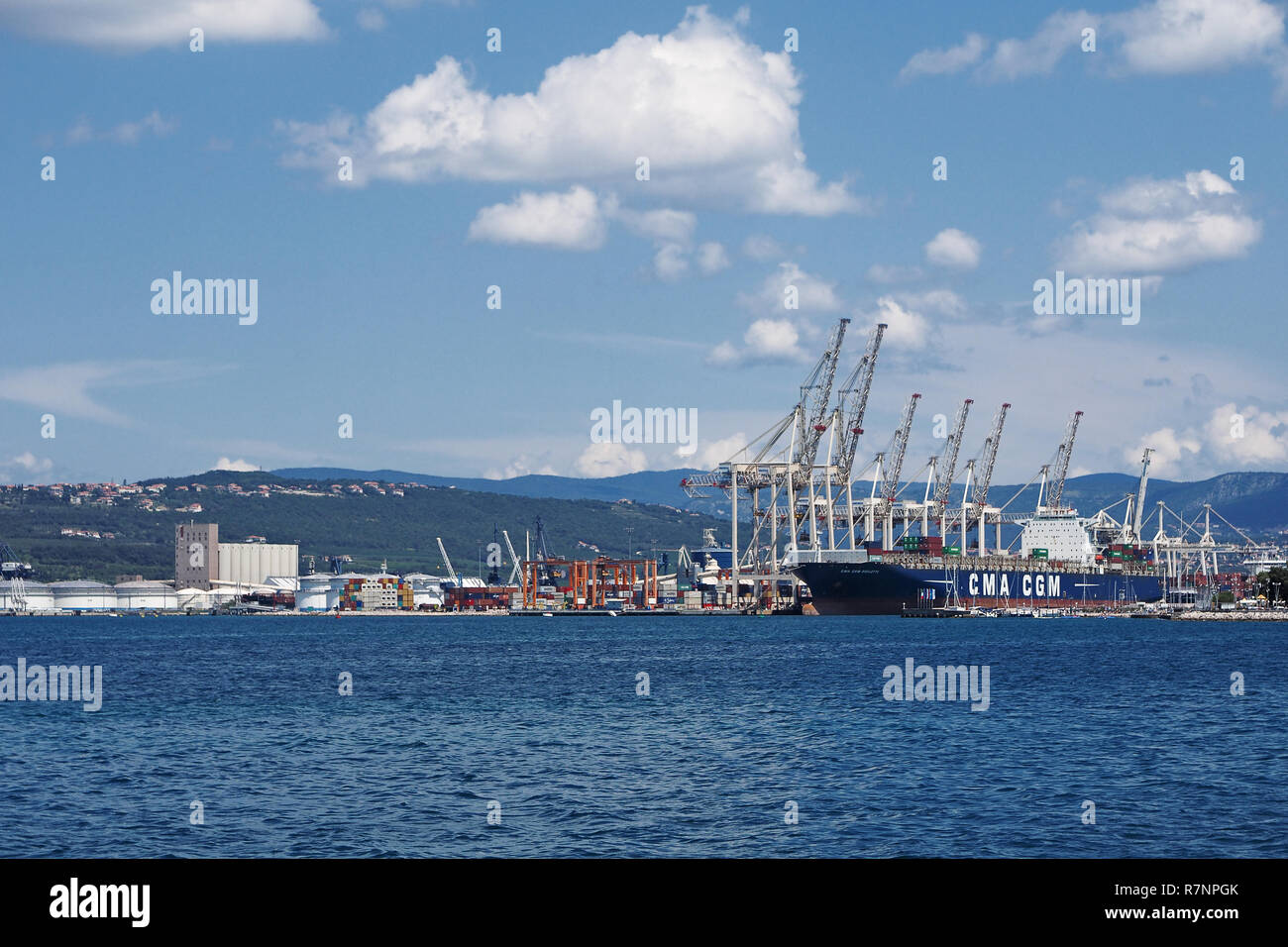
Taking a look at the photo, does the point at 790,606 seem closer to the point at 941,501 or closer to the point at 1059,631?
the point at 941,501

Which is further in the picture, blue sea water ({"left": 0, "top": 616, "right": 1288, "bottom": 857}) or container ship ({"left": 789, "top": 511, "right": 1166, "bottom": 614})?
container ship ({"left": 789, "top": 511, "right": 1166, "bottom": 614})

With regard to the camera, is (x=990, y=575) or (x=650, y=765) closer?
(x=650, y=765)

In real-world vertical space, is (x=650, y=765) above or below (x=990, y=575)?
below
